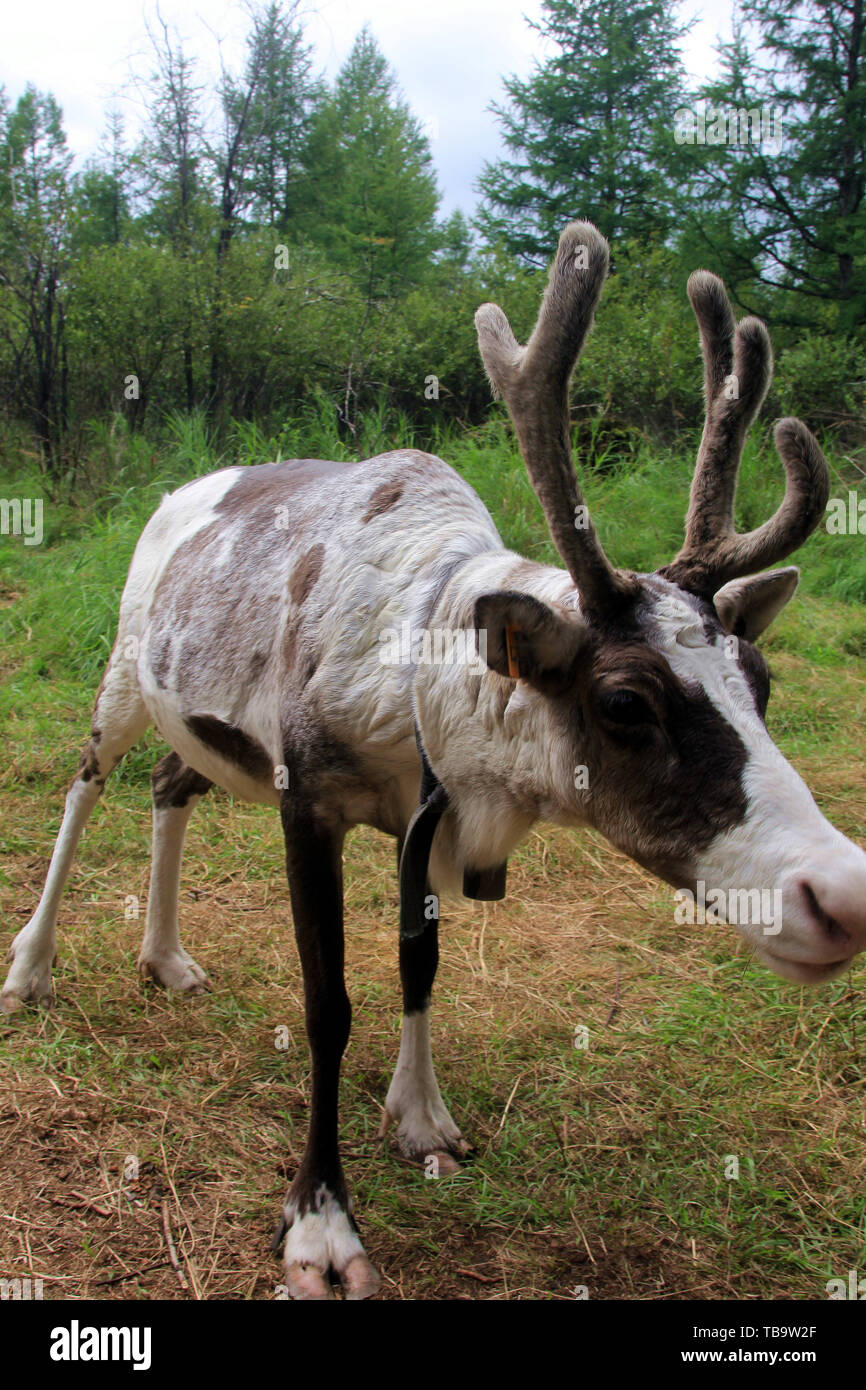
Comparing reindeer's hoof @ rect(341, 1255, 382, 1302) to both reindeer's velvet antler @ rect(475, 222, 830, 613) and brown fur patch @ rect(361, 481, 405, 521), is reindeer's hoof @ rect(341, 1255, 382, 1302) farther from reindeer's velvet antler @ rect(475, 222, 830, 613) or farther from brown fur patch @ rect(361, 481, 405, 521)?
brown fur patch @ rect(361, 481, 405, 521)

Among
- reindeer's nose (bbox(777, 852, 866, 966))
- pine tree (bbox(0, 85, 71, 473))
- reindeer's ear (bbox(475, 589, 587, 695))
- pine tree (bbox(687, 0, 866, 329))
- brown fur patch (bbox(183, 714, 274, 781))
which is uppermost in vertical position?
pine tree (bbox(687, 0, 866, 329))

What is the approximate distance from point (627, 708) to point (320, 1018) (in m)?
1.13

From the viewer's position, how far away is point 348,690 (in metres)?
2.40

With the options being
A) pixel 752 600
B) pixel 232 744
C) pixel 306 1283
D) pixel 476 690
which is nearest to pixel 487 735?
pixel 476 690

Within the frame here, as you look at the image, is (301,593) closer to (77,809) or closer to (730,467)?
(730,467)

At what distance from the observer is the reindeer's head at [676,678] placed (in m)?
1.76

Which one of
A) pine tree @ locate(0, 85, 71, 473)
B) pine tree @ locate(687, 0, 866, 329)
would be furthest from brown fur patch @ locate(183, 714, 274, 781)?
pine tree @ locate(687, 0, 866, 329)

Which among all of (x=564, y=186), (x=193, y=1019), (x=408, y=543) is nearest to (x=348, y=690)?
(x=408, y=543)

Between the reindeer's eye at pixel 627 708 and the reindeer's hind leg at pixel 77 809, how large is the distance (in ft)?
6.46

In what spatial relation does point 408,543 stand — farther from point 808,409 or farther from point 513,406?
point 808,409

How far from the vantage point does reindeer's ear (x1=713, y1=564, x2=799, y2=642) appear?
7.19 feet

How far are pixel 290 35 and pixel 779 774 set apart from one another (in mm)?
11303

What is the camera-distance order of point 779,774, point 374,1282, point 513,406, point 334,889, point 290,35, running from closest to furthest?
1. point 779,774
2. point 513,406
3. point 374,1282
4. point 334,889
5. point 290,35

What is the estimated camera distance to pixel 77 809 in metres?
3.56
